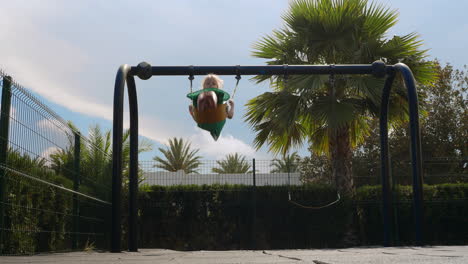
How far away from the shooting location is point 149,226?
1243 cm

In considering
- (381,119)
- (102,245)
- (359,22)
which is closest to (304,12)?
(359,22)

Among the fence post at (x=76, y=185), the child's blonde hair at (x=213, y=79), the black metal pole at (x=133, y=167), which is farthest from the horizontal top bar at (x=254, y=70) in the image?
the fence post at (x=76, y=185)

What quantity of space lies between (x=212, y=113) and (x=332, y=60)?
701 cm

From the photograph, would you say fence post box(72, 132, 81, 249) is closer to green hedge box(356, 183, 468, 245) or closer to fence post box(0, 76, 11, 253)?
fence post box(0, 76, 11, 253)

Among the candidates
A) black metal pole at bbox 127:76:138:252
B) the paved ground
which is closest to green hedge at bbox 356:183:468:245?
black metal pole at bbox 127:76:138:252

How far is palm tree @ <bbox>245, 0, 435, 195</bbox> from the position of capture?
11914 mm

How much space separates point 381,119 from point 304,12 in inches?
202

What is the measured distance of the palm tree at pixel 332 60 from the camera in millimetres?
11914

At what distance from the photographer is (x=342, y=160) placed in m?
12.1

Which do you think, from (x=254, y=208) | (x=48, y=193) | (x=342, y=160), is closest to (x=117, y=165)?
(x=48, y=193)

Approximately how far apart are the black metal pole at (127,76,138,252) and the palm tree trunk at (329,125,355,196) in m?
6.15

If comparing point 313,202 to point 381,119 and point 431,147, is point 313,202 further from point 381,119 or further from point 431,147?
point 431,147

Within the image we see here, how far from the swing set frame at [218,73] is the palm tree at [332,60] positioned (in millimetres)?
4274

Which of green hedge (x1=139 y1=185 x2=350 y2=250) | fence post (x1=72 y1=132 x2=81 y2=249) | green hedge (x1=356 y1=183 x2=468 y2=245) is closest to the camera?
fence post (x1=72 y1=132 x2=81 y2=249)
